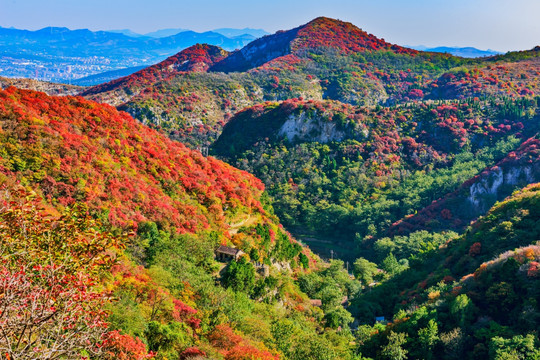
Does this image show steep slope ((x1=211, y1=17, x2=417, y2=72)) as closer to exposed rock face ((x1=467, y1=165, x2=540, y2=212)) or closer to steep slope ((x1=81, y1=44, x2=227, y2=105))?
steep slope ((x1=81, y1=44, x2=227, y2=105))

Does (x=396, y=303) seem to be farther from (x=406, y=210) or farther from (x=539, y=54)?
(x=539, y=54)

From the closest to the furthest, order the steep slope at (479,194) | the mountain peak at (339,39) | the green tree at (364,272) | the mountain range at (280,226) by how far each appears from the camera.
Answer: the mountain range at (280,226) < the green tree at (364,272) < the steep slope at (479,194) < the mountain peak at (339,39)

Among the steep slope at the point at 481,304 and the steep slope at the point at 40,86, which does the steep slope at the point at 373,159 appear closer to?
the steep slope at the point at 481,304

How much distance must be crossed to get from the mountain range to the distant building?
173mm

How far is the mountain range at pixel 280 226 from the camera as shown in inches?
588

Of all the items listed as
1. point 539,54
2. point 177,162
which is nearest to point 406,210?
point 177,162

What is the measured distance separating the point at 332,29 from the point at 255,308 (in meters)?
154

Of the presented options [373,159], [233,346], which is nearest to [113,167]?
[233,346]

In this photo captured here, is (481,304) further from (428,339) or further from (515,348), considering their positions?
(515,348)

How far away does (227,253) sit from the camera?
33.4 metres

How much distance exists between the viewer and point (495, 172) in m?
68.1

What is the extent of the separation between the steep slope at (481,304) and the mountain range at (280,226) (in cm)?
15

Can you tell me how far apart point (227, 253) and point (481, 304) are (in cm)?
2065

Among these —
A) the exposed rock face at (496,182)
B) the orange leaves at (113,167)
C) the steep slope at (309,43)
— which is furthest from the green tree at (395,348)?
the steep slope at (309,43)
